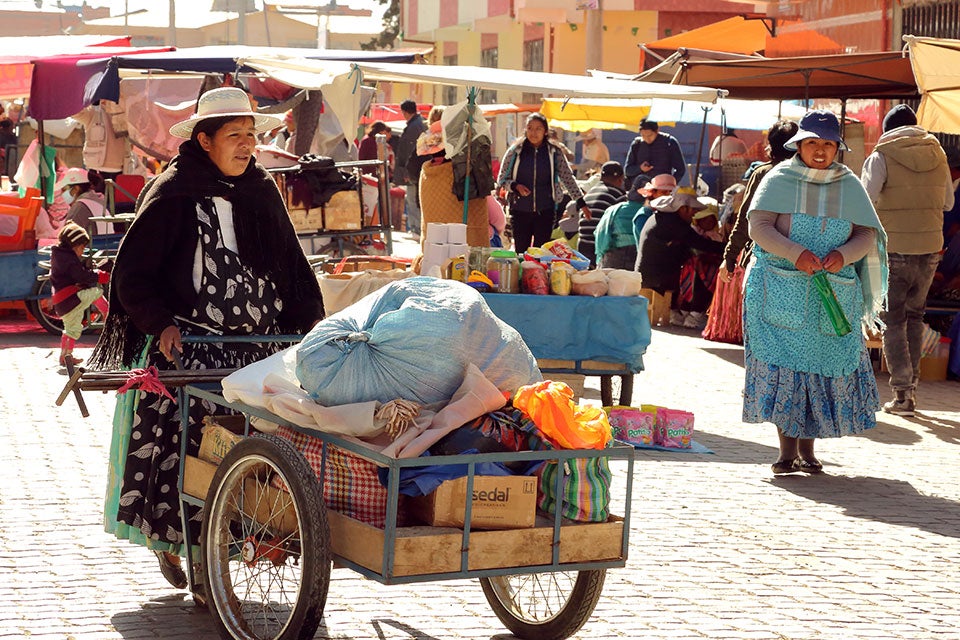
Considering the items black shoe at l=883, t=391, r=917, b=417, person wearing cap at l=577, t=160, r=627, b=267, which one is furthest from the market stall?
person wearing cap at l=577, t=160, r=627, b=267

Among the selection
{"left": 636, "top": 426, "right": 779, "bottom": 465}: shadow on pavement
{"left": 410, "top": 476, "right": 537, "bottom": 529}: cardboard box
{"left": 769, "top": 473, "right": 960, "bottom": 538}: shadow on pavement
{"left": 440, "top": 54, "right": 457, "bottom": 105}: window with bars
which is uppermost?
{"left": 440, "top": 54, "right": 457, "bottom": 105}: window with bars

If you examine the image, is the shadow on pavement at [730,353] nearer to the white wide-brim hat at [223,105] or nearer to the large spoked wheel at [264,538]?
the white wide-brim hat at [223,105]

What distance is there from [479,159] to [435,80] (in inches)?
59.6

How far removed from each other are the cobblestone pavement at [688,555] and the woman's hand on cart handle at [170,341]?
95 cm

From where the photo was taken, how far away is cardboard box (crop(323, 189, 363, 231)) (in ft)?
47.7

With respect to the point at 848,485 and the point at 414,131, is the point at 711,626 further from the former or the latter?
the point at 414,131

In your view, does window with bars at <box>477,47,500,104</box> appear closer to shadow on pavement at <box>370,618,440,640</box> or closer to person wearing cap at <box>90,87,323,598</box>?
person wearing cap at <box>90,87,323,598</box>

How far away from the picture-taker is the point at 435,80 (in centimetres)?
1241

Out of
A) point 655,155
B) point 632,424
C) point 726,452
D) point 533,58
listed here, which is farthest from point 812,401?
point 533,58

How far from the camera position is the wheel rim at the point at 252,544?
459 cm

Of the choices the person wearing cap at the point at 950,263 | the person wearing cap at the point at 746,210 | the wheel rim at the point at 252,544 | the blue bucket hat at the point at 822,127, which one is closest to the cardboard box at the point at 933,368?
the person wearing cap at the point at 950,263

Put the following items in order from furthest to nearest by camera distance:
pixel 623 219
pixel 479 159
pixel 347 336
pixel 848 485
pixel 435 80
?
pixel 623 219
pixel 479 159
pixel 435 80
pixel 848 485
pixel 347 336

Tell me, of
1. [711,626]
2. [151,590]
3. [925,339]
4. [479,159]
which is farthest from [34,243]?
[711,626]

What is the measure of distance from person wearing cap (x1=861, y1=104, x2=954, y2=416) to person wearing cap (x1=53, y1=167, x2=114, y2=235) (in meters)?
7.72
